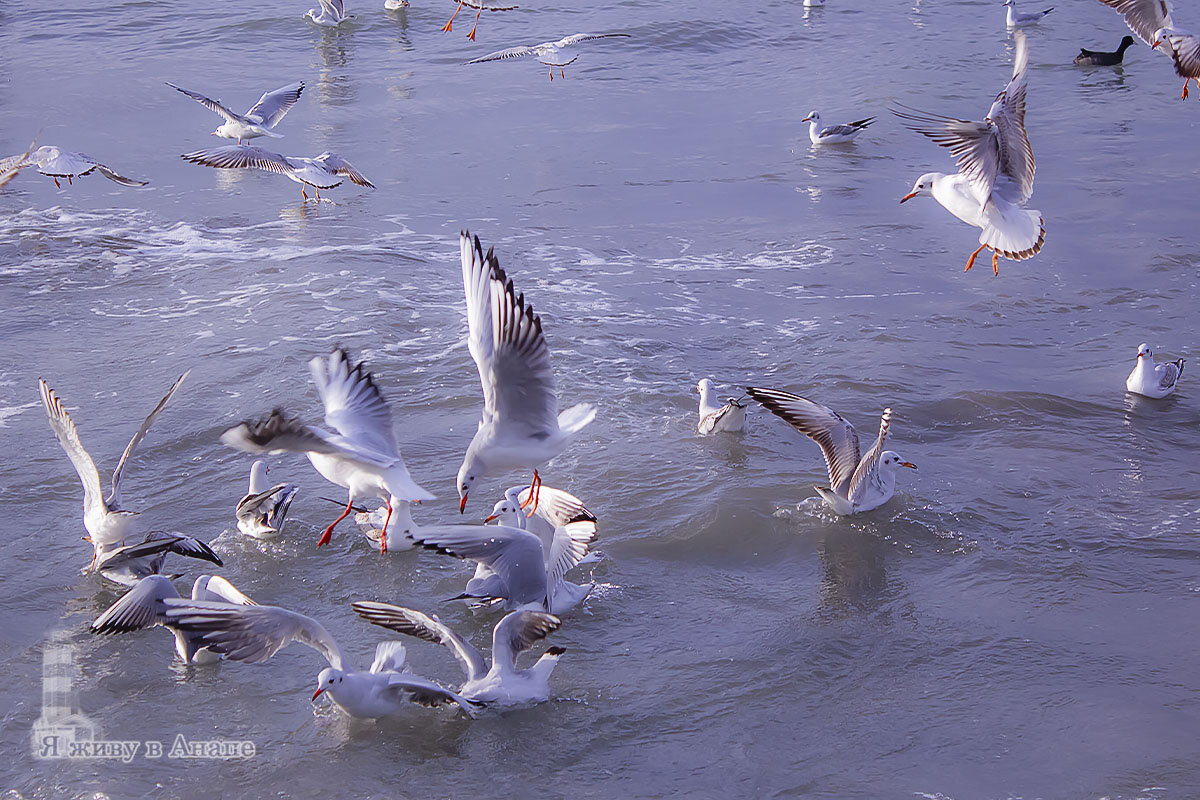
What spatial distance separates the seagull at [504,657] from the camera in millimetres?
4992

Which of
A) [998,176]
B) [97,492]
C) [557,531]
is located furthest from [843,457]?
[97,492]

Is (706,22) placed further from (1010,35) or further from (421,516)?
(421,516)

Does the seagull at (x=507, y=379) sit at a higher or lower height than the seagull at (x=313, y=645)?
higher

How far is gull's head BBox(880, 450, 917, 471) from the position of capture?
6.82m

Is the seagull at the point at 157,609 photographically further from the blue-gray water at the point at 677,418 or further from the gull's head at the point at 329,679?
the gull's head at the point at 329,679

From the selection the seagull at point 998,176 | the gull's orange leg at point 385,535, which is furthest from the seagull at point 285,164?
the gull's orange leg at point 385,535

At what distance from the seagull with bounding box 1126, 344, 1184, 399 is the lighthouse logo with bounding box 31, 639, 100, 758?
6.61 metres

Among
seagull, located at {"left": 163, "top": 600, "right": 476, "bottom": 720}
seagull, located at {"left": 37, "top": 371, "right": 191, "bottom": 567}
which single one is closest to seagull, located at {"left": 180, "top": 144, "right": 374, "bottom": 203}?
seagull, located at {"left": 37, "top": 371, "right": 191, "bottom": 567}

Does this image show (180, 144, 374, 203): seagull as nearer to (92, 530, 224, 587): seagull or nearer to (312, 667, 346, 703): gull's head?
(92, 530, 224, 587): seagull

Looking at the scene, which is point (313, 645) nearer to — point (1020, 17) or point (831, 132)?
point (831, 132)

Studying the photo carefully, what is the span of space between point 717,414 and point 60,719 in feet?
13.7

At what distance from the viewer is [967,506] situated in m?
6.73

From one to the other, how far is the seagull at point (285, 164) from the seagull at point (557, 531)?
687 centimetres

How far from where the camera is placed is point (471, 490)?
6.17m
